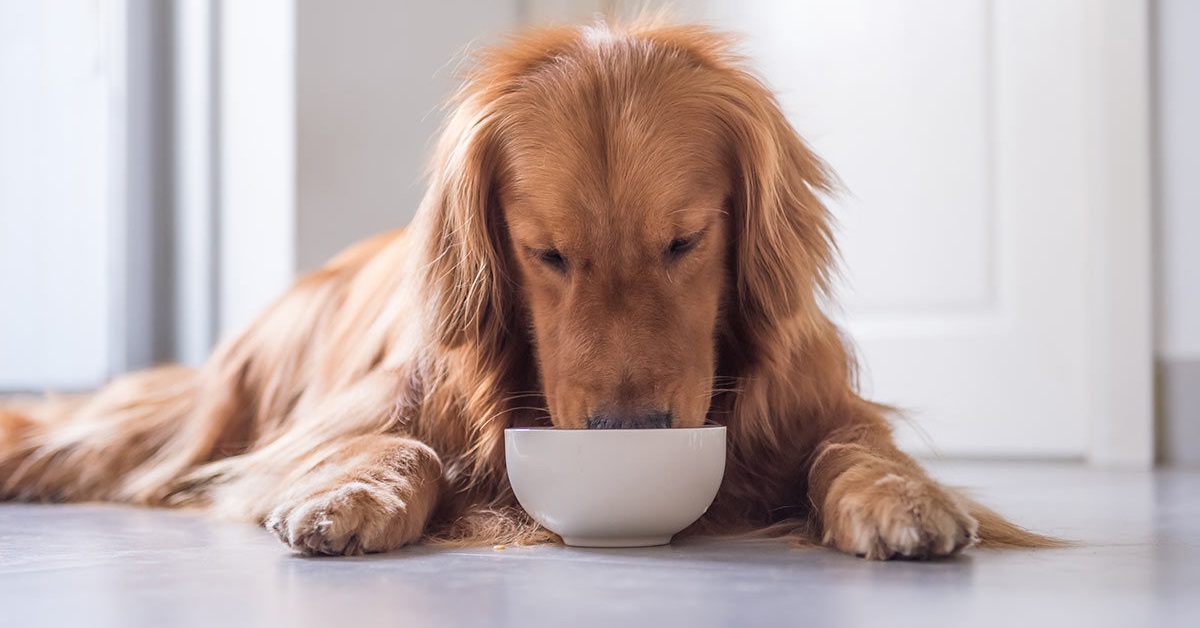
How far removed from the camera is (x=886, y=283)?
3.48 meters

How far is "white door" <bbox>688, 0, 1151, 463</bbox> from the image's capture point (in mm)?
3137

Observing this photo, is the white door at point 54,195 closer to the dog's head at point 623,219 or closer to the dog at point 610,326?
the dog at point 610,326

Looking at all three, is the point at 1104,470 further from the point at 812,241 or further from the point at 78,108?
the point at 78,108

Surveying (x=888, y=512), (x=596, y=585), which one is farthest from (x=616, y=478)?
(x=888, y=512)

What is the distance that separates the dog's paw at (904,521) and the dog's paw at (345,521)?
55 cm

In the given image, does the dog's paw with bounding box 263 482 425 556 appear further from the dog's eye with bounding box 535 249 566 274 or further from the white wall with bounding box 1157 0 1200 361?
the white wall with bounding box 1157 0 1200 361

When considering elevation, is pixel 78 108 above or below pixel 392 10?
below

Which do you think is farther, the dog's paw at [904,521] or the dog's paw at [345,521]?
the dog's paw at [345,521]

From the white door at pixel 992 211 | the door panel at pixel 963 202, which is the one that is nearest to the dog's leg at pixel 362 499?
the white door at pixel 992 211

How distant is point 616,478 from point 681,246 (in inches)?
14.3

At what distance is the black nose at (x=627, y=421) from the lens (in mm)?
1473

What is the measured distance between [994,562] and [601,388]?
1.62 feet

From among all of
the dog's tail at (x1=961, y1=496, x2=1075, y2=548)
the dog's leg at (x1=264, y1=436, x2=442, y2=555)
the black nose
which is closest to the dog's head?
the black nose

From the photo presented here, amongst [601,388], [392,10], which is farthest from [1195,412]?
[392,10]
